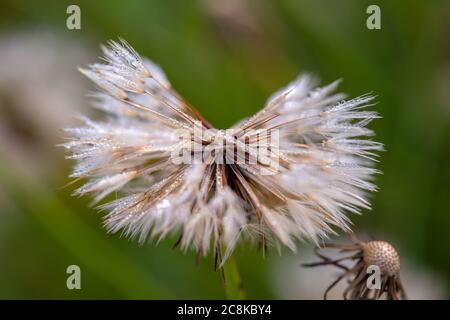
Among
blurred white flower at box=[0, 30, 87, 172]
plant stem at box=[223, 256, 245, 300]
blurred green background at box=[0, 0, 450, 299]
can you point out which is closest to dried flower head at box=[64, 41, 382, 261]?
plant stem at box=[223, 256, 245, 300]

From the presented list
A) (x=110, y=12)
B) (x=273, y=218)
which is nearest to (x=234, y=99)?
(x=110, y=12)

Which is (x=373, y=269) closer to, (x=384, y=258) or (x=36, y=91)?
(x=384, y=258)

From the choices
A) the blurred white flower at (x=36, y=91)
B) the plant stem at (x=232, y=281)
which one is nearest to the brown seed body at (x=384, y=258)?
the plant stem at (x=232, y=281)

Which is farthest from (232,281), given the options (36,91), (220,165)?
(36,91)

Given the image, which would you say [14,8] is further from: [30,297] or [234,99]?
[30,297]

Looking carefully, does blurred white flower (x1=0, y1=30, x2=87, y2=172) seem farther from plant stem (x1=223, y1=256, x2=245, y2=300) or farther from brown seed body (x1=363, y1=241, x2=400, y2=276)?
brown seed body (x1=363, y1=241, x2=400, y2=276)

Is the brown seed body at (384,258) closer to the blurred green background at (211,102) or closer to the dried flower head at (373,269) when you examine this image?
the dried flower head at (373,269)
